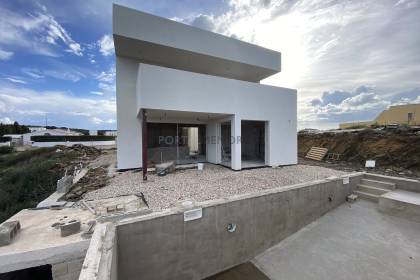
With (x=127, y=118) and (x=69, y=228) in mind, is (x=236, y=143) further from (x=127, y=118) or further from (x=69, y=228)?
(x=69, y=228)

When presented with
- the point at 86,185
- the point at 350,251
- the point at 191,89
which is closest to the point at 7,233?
the point at 86,185

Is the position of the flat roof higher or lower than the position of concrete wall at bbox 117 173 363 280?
higher

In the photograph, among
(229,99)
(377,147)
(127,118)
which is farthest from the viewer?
(377,147)

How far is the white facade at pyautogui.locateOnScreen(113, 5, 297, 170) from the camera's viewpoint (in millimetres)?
7184

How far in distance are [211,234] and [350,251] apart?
136 inches

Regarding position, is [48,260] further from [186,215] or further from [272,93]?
[272,93]

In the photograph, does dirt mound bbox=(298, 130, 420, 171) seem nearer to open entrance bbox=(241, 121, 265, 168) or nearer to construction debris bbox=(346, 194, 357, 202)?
open entrance bbox=(241, 121, 265, 168)

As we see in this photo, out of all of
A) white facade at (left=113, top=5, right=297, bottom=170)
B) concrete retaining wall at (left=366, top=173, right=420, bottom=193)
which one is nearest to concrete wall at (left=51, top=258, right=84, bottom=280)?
white facade at (left=113, top=5, right=297, bottom=170)

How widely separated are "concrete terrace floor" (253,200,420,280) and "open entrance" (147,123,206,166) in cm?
675

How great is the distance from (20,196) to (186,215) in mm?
8495

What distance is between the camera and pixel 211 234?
3.93 meters

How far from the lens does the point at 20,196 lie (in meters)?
7.35

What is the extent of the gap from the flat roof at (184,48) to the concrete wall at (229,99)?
2354 mm

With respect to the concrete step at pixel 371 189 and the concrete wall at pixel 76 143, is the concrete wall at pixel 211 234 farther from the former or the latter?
the concrete wall at pixel 76 143
